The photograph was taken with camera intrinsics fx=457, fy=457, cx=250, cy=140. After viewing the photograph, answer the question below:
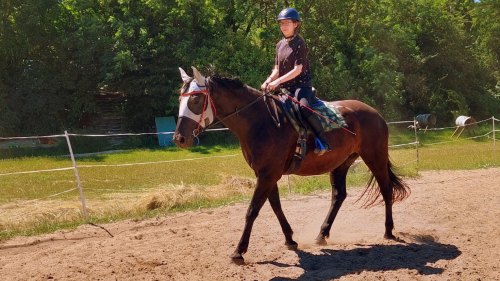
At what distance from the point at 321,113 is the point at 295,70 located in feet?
2.37

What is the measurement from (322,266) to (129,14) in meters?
22.3

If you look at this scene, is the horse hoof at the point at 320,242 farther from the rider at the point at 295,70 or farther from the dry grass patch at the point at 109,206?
the dry grass patch at the point at 109,206

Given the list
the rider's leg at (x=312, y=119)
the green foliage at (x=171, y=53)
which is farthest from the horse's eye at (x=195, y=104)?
the green foliage at (x=171, y=53)

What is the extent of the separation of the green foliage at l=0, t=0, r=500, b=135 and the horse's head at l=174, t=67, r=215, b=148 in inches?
695

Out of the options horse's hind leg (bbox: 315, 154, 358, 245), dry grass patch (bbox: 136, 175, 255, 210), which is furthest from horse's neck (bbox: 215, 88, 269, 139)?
dry grass patch (bbox: 136, 175, 255, 210)

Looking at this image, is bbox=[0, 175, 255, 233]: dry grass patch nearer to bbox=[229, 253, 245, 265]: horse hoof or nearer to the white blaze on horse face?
bbox=[229, 253, 245, 265]: horse hoof

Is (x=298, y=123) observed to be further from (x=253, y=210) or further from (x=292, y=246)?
(x=292, y=246)

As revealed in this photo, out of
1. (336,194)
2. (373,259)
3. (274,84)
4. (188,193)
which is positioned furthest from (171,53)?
(373,259)

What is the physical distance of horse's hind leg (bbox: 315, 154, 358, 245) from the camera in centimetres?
637

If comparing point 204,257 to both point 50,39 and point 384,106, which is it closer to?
point 50,39

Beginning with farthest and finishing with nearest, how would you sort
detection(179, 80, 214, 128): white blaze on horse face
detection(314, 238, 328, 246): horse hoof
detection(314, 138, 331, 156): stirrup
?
detection(314, 238, 328, 246): horse hoof → detection(314, 138, 331, 156): stirrup → detection(179, 80, 214, 128): white blaze on horse face

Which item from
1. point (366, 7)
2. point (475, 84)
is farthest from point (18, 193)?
point (475, 84)

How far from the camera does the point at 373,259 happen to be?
17.3 feet

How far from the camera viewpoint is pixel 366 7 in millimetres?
29031
